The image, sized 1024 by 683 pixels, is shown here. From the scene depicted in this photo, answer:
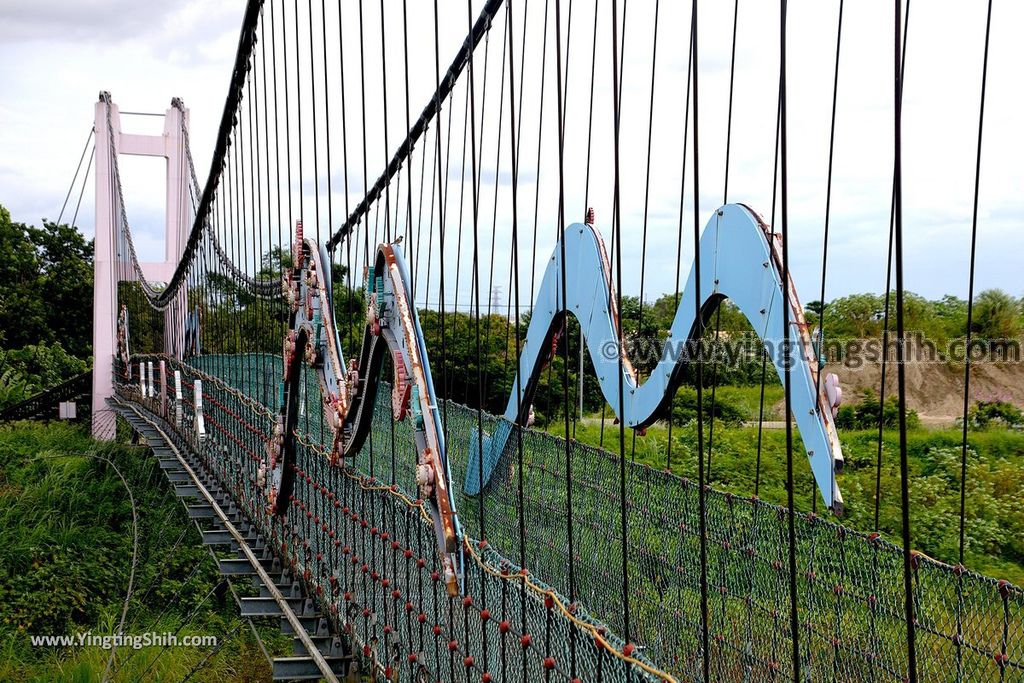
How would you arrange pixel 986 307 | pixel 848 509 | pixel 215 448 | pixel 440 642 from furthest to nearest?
pixel 986 307 → pixel 848 509 → pixel 215 448 → pixel 440 642

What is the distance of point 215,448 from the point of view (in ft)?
20.8

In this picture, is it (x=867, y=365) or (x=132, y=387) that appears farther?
(x=132, y=387)

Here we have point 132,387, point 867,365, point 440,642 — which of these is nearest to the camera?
point 440,642

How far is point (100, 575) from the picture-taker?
803 centimetres

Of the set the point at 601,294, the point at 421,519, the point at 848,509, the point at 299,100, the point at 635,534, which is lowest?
the point at 848,509

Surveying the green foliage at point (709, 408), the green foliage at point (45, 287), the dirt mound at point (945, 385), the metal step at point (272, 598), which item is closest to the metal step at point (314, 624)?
the metal step at point (272, 598)

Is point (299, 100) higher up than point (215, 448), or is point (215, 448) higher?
point (299, 100)

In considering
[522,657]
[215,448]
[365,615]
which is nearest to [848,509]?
[215,448]

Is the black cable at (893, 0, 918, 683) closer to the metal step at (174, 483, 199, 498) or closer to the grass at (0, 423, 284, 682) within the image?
the grass at (0, 423, 284, 682)

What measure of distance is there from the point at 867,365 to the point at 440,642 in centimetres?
740

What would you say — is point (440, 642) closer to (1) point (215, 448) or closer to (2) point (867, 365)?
(1) point (215, 448)

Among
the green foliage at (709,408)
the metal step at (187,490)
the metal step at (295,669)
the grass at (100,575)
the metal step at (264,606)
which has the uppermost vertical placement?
the green foliage at (709,408)

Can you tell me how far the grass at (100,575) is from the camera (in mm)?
6234

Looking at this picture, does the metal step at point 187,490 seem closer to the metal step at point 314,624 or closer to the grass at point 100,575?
the grass at point 100,575
